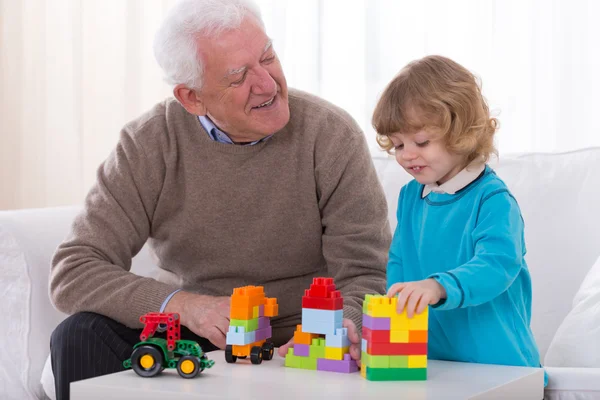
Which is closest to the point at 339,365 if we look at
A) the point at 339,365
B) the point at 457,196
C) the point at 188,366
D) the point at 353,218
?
the point at 339,365

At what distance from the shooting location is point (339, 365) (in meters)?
1.23

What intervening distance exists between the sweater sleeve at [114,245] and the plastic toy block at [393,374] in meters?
0.60

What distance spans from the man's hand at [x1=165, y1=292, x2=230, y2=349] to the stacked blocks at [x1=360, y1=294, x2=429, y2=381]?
0.44 m

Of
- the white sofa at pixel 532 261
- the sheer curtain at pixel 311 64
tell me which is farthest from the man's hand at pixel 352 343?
the white sofa at pixel 532 261

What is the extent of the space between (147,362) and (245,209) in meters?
0.65

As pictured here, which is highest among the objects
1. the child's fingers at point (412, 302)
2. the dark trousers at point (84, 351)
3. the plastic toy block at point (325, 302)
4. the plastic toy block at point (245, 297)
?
the child's fingers at point (412, 302)

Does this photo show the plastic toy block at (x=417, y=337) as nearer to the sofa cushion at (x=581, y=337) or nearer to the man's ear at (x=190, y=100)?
the sofa cushion at (x=581, y=337)

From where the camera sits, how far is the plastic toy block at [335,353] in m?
1.23

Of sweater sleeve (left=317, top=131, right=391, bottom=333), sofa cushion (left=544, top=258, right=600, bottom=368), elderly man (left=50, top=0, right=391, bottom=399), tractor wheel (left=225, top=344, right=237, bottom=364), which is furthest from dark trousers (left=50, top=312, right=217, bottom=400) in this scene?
sofa cushion (left=544, top=258, right=600, bottom=368)

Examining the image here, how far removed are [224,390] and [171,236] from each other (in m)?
0.79

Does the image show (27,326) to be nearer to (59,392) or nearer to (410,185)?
(59,392)

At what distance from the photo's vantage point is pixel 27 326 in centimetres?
185

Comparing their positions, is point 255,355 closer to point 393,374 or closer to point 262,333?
point 262,333

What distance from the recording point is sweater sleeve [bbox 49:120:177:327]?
5.35ft
